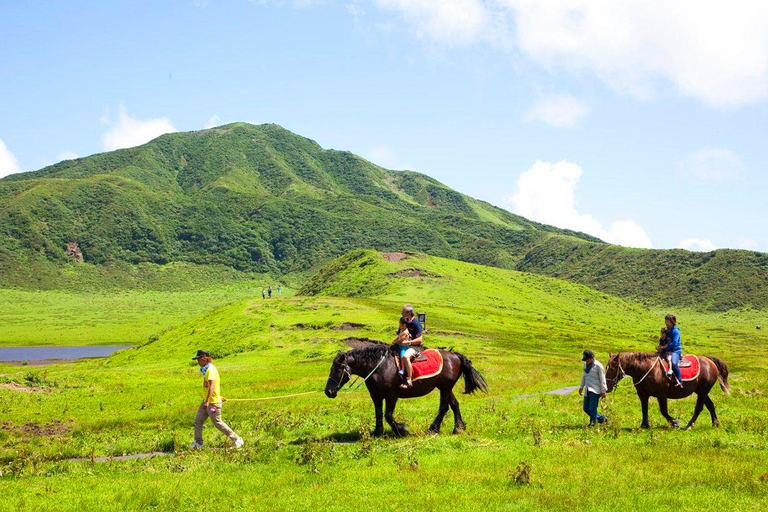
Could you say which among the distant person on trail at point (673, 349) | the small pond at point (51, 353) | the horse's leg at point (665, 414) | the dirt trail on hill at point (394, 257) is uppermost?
the dirt trail on hill at point (394, 257)

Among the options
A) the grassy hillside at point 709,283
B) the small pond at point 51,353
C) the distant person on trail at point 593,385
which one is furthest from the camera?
the grassy hillside at point 709,283

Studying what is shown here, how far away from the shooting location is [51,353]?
8775cm

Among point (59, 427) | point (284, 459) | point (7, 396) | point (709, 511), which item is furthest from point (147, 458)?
point (7, 396)

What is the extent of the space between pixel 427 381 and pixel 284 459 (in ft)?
17.8

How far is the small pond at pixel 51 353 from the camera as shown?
80.7m

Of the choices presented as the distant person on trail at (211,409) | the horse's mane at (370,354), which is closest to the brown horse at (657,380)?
the horse's mane at (370,354)

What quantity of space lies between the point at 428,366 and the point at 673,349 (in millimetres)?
9011

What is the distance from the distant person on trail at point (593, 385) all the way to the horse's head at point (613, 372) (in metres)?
0.90

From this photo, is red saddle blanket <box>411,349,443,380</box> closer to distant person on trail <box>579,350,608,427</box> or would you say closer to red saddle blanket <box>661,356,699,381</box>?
distant person on trail <box>579,350,608,427</box>

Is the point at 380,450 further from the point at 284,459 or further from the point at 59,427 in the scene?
the point at 59,427

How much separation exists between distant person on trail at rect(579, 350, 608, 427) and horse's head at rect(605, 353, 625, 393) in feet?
2.96

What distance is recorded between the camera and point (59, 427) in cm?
2498

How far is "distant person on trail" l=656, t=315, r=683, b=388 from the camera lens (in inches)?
808

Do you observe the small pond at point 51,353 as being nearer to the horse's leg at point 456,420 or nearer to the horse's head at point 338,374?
the horse's head at point 338,374
